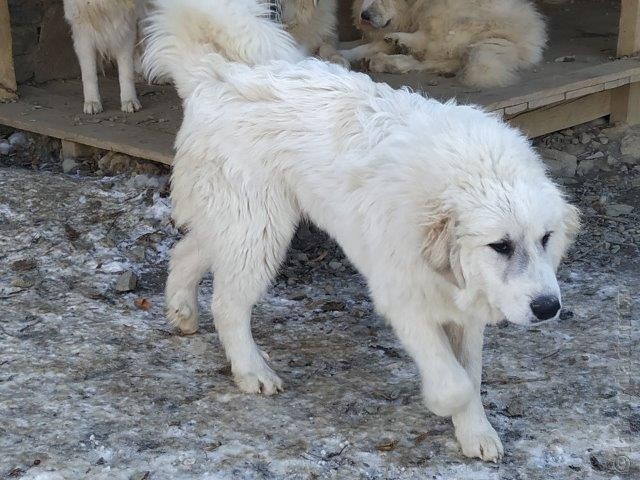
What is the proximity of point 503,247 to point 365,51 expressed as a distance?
15.7ft

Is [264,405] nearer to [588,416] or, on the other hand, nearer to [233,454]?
[233,454]

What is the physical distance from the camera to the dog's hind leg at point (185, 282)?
4.11 metres

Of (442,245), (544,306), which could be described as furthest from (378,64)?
(544,306)

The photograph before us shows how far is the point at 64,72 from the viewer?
25.4 feet

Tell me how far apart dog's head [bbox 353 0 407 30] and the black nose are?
5004 millimetres

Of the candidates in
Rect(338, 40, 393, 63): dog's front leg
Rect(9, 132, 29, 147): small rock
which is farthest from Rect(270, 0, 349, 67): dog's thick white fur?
Rect(9, 132, 29, 147): small rock

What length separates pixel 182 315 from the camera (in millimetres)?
4250

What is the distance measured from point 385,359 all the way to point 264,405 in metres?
0.70

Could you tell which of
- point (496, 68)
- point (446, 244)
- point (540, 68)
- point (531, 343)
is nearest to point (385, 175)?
point (446, 244)

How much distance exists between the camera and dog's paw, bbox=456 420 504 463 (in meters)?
3.35

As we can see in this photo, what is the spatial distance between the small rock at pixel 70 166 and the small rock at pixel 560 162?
3.41 meters

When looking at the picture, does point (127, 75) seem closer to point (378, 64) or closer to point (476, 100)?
point (378, 64)

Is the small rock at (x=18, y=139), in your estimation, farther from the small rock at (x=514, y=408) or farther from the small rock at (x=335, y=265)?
the small rock at (x=514, y=408)

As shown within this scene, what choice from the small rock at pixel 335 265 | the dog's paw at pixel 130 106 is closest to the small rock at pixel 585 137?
the small rock at pixel 335 265
